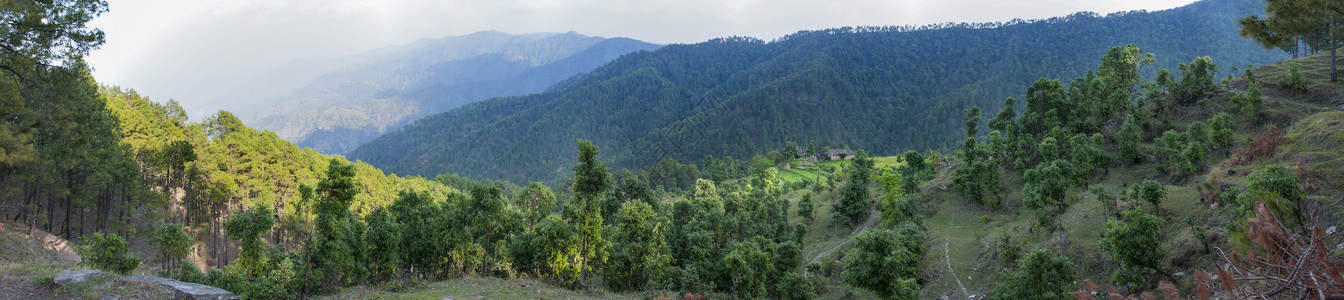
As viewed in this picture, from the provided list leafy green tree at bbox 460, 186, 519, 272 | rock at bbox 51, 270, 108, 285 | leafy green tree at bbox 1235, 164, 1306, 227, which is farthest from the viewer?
leafy green tree at bbox 460, 186, 519, 272

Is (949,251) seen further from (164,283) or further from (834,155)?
(834,155)

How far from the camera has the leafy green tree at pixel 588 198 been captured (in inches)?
943

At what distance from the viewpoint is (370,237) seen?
1007 inches

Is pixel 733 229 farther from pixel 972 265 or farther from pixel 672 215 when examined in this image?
pixel 972 265

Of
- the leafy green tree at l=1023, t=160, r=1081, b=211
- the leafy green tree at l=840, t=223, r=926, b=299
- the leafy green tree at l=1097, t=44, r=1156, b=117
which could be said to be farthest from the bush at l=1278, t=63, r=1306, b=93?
the leafy green tree at l=840, t=223, r=926, b=299

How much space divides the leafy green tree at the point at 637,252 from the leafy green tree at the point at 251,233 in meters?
14.9

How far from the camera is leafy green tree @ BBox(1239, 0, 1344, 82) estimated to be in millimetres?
23641

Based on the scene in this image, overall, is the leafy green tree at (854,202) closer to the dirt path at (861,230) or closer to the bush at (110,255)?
the dirt path at (861,230)

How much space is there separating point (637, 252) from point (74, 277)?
768 inches

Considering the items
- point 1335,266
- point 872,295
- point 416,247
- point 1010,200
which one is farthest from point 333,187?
point 1010,200

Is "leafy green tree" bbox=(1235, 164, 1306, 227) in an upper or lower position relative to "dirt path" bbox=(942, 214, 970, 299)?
upper

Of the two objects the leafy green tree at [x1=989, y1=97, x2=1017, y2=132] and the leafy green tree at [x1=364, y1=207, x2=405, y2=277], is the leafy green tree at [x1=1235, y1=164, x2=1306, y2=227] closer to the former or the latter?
the leafy green tree at [x1=364, y1=207, x2=405, y2=277]

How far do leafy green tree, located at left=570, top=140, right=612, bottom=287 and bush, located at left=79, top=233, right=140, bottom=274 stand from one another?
19.7 m

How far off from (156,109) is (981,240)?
7526 cm
